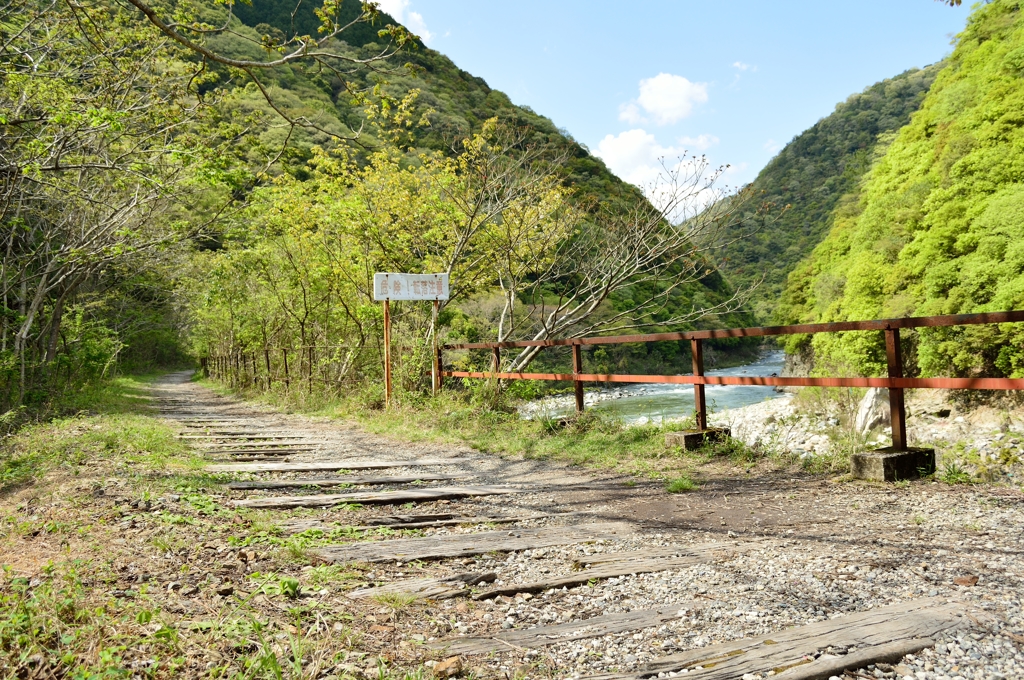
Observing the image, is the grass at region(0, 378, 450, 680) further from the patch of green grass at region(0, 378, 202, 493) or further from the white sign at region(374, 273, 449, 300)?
Answer: the white sign at region(374, 273, 449, 300)

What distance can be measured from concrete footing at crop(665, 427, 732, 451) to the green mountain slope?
28.9 feet

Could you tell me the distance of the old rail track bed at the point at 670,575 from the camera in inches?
84.1

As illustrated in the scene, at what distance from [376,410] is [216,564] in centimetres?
789

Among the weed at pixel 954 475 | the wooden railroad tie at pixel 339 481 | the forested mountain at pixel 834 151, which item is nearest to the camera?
the weed at pixel 954 475

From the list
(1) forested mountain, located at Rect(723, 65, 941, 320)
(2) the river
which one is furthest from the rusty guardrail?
(1) forested mountain, located at Rect(723, 65, 941, 320)

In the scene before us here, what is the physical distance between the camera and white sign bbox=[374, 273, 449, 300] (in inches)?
387

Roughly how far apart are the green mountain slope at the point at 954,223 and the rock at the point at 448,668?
13.3 metres

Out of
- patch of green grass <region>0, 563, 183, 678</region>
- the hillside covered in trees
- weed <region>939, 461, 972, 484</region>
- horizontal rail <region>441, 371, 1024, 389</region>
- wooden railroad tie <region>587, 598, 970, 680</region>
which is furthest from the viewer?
the hillside covered in trees

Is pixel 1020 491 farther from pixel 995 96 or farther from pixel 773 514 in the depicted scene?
pixel 995 96

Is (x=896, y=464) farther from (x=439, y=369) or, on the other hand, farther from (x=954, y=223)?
(x=954, y=223)

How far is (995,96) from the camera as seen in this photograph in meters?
18.7

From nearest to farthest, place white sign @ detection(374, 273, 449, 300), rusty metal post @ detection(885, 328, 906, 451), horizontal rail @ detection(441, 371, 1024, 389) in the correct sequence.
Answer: horizontal rail @ detection(441, 371, 1024, 389) < rusty metal post @ detection(885, 328, 906, 451) < white sign @ detection(374, 273, 449, 300)

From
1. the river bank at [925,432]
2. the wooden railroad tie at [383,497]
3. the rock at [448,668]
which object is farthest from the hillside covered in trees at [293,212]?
the rock at [448,668]

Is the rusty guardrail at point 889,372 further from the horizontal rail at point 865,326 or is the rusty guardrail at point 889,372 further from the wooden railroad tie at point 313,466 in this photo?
the wooden railroad tie at point 313,466
